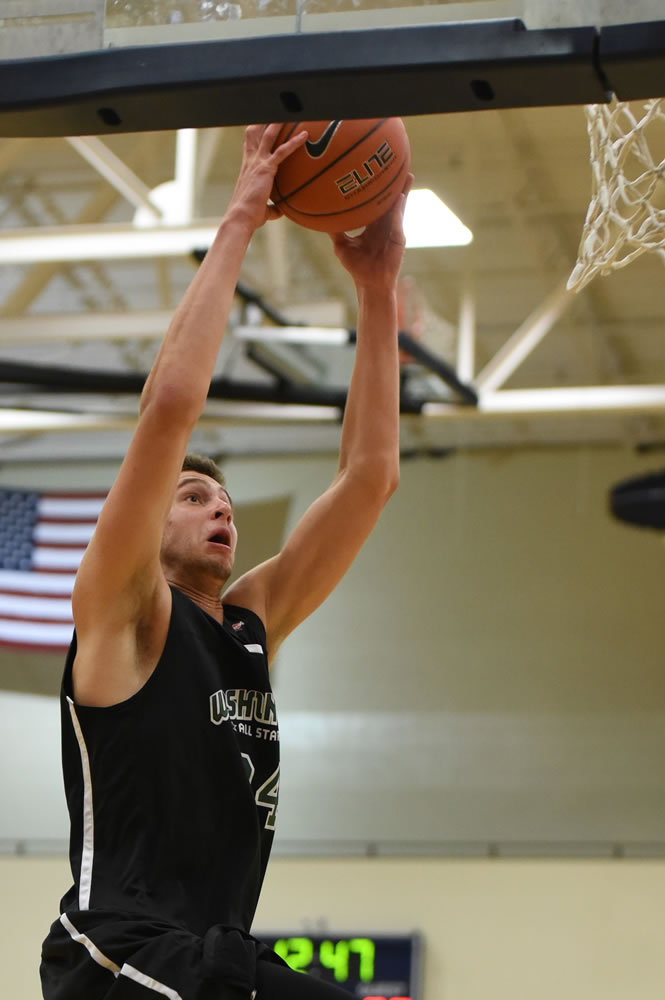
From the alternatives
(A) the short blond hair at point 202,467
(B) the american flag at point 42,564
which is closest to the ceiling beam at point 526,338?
(B) the american flag at point 42,564

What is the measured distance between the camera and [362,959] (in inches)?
407

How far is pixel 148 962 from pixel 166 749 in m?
0.38

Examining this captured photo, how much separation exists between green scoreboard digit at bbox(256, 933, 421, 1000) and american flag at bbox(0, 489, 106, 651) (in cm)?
289

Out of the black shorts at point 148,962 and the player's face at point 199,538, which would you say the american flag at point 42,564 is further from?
the black shorts at point 148,962

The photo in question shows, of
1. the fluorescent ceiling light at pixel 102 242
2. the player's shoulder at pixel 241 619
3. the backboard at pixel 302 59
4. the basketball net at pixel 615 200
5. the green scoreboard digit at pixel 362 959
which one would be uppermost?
the fluorescent ceiling light at pixel 102 242

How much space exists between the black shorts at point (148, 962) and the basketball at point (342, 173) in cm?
147

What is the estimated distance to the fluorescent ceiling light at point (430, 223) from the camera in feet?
22.4

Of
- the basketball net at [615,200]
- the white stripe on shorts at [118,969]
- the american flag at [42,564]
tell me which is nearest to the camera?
the white stripe on shorts at [118,969]

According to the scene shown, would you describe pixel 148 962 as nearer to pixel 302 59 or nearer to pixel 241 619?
pixel 241 619

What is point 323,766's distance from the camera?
11430 mm

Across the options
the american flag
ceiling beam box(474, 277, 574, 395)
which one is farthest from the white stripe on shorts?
Result: the american flag

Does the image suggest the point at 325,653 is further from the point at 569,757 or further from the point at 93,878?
the point at 93,878

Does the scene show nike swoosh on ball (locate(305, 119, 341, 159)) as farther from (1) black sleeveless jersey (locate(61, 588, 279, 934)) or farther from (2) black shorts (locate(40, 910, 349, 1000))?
Result: (2) black shorts (locate(40, 910, 349, 1000))

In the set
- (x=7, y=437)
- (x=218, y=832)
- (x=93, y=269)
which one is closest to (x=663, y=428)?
(x=93, y=269)
